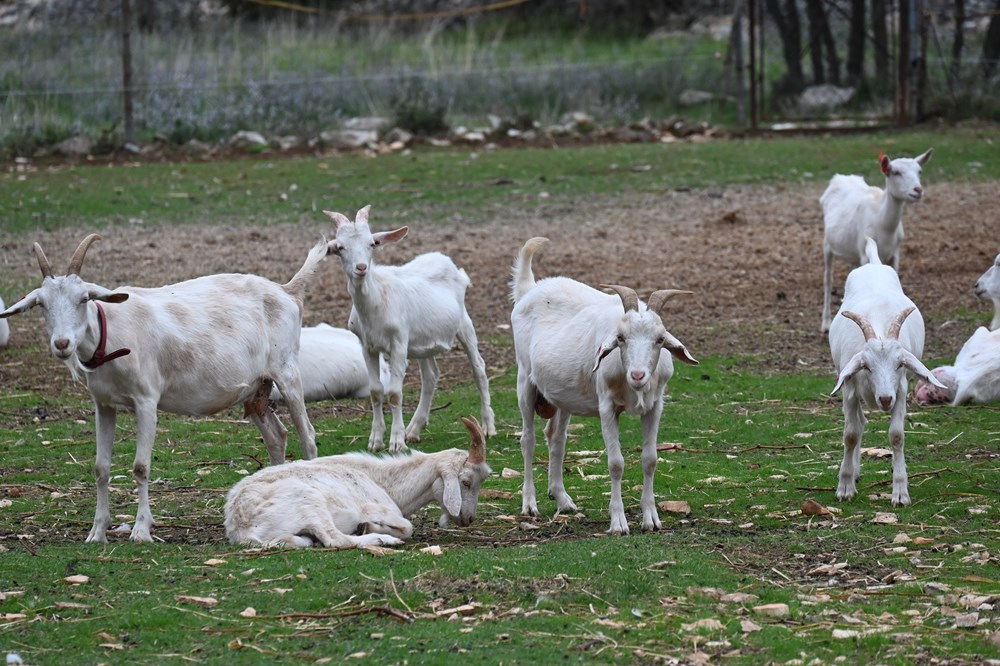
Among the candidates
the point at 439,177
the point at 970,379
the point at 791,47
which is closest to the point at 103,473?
the point at 970,379

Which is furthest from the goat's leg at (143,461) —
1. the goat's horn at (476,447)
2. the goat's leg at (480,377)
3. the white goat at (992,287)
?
the white goat at (992,287)

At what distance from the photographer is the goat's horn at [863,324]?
7.84 m

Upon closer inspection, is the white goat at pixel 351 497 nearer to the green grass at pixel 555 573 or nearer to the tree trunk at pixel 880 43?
the green grass at pixel 555 573

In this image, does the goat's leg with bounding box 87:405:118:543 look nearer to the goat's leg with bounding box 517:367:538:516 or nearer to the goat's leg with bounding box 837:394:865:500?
the goat's leg with bounding box 517:367:538:516

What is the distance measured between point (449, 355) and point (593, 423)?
280 centimetres

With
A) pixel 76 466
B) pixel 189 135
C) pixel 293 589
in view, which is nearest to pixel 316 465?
pixel 293 589

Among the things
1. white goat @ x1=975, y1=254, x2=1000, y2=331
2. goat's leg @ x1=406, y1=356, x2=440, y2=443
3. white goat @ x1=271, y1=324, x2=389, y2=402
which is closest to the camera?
goat's leg @ x1=406, y1=356, x2=440, y2=443

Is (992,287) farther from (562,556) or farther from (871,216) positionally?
(562,556)

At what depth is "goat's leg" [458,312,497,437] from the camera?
410 inches

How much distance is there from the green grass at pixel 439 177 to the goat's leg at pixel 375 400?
760 cm

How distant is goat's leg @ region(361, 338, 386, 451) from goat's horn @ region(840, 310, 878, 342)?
137 inches

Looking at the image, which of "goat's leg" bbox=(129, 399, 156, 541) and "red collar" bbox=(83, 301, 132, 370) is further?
"goat's leg" bbox=(129, 399, 156, 541)

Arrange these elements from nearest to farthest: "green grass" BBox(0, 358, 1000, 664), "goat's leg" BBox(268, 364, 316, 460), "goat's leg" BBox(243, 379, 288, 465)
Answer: "green grass" BBox(0, 358, 1000, 664), "goat's leg" BBox(268, 364, 316, 460), "goat's leg" BBox(243, 379, 288, 465)

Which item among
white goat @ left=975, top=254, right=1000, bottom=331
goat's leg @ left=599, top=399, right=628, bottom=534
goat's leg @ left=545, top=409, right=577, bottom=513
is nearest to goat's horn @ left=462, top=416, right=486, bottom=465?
goat's leg @ left=545, top=409, right=577, bottom=513
